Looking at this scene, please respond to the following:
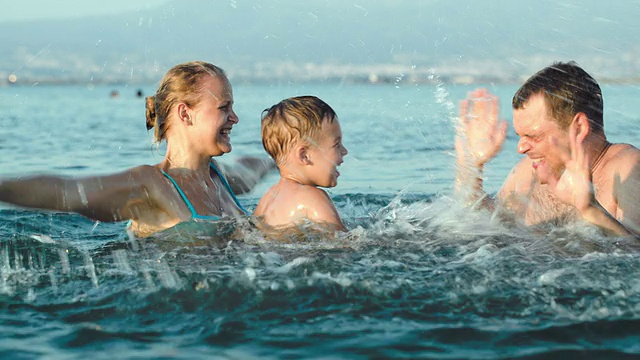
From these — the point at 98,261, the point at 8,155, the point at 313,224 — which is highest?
the point at 313,224

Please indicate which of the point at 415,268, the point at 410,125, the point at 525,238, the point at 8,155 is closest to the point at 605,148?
the point at 525,238

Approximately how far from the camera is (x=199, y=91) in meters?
5.87

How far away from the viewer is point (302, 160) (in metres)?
5.71

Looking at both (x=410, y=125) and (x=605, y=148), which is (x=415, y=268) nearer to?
(x=605, y=148)

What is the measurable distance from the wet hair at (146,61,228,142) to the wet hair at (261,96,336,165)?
0.57 m

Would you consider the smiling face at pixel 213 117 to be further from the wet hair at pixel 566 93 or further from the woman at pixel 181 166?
the wet hair at pixel 566 93

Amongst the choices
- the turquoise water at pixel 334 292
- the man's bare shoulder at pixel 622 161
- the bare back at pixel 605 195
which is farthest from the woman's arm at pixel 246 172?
the man's bare shoulder at pixel 622 161

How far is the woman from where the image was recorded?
548cm

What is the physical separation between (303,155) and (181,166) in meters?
0.94

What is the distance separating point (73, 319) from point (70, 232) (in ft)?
10.7

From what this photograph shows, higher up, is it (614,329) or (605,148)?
(605,148)

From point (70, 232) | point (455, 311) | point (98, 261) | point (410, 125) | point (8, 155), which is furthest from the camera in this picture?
point (410, 125)

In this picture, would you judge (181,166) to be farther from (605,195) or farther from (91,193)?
(605,195)

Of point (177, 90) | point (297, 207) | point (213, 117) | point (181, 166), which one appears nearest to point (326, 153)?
point (297, 207)
